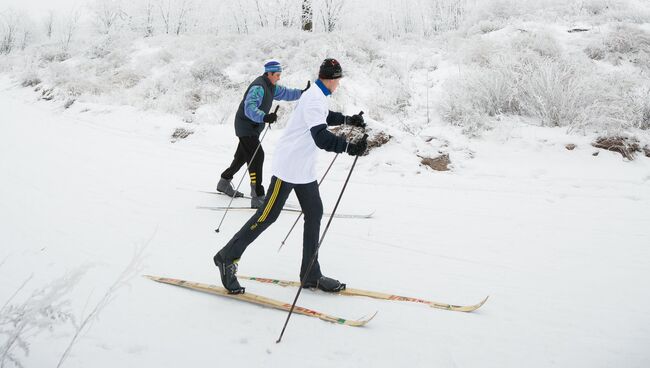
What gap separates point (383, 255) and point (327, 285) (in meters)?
1.03

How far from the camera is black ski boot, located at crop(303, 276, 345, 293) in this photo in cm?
341

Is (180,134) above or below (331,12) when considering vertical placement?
below

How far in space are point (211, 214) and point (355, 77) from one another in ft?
20.2

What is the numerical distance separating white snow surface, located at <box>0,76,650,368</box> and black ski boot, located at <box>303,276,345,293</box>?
0.08 meters

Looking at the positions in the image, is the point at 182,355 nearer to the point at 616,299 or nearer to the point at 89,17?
the point at 616,299

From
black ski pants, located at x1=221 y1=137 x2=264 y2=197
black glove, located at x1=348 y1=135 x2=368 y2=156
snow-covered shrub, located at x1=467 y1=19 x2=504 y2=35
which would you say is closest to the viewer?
black glove, located at x1=348 y1=135 x2=368 y2=156

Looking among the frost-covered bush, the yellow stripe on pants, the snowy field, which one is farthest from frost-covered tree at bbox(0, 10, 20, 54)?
the yellow stripe on pants

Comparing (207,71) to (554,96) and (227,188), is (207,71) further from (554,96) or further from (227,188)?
(554,96)

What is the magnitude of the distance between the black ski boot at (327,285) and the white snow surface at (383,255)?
0.08 metres

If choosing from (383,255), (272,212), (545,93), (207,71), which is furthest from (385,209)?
(207,71)

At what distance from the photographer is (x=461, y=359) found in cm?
262

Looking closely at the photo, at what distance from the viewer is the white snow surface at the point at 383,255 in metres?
2.71

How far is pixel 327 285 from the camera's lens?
11.2 feet

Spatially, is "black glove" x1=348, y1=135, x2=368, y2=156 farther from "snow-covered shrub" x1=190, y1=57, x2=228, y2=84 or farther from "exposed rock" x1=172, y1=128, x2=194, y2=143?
"snow-covered shrub" x1=190, y1=57, x2=228, y2=84
